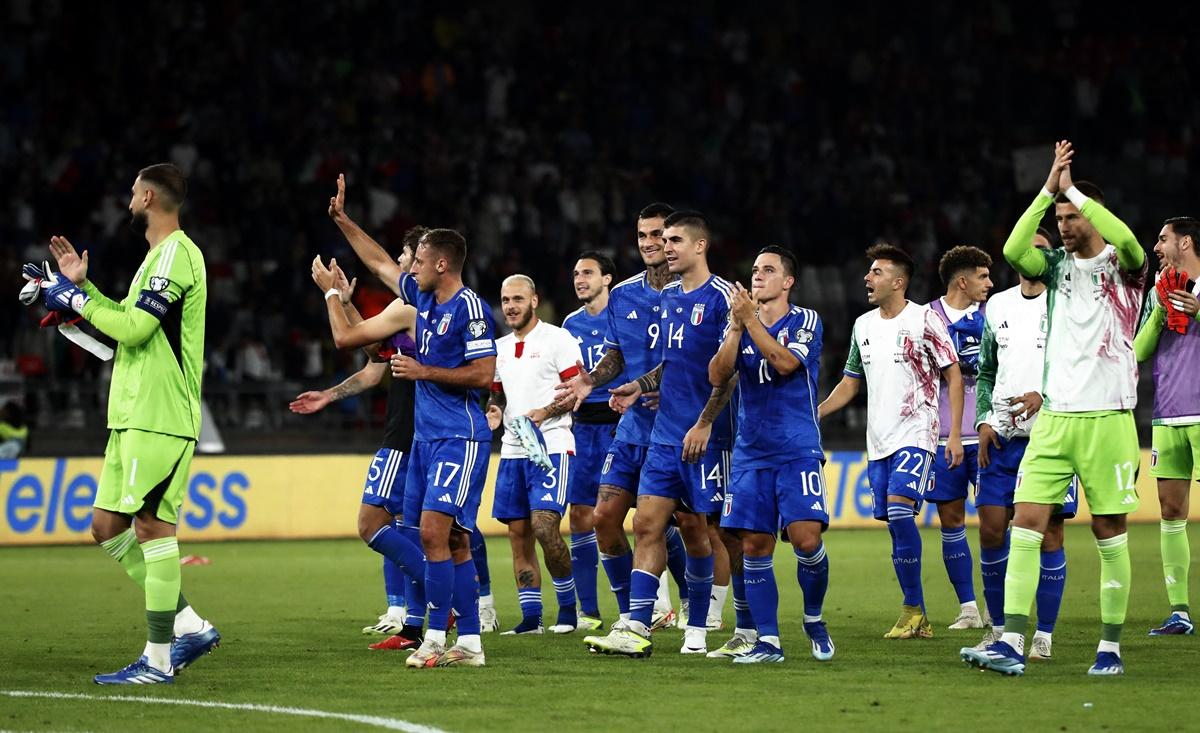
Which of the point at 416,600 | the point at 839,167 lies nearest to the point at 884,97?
the point at 839,167

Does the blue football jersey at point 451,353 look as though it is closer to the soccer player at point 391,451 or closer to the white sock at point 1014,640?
the soccer player at point 391,451

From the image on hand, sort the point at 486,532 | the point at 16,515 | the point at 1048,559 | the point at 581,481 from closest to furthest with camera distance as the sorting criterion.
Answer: the point at 1048,559, the point at 581,481, the point at 16,515, the point at 486,532

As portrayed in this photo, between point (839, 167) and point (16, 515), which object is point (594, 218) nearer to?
point (839, 167)

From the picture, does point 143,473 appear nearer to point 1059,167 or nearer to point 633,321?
point 633,321

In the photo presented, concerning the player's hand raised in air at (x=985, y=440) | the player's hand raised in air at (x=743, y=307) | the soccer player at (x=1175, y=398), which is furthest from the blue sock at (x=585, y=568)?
the soccer player at (x=1175, y=398)

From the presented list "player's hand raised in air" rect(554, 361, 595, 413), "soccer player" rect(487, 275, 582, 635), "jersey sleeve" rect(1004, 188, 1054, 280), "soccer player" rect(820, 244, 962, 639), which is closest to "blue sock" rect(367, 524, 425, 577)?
"soccer player" rect(487, 275, 582, 635)

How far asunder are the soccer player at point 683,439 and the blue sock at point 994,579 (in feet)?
6.23

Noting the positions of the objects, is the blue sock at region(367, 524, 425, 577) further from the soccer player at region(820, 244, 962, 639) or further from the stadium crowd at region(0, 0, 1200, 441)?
the stadium crowd at region(0, 0, 1200, 441)

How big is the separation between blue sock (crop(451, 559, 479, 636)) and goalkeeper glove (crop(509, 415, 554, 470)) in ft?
4.57

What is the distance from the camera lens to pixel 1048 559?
941cm

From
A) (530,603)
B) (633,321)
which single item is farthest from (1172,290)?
(530,603)

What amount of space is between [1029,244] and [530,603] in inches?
175

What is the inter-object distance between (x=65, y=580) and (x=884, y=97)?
1994 cm

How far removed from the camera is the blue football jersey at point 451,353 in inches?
364
